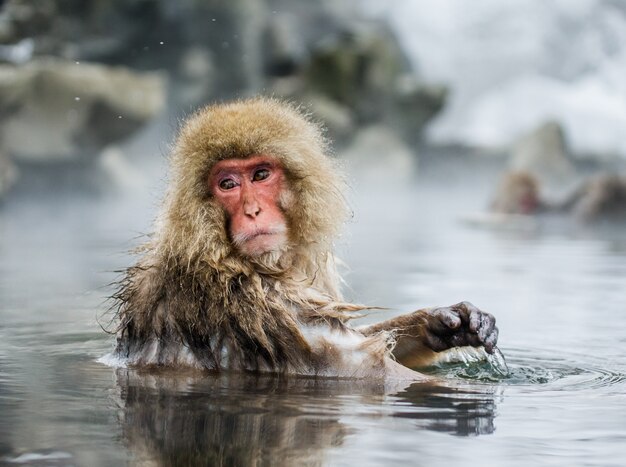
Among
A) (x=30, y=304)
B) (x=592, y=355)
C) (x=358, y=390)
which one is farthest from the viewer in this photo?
(x=30, y=304)

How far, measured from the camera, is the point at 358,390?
13.1ft

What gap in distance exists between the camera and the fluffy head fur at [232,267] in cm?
425

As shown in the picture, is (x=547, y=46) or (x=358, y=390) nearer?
(x=358, y=390)

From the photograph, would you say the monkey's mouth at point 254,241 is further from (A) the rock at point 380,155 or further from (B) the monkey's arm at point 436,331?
(A) the rock at point 380,155

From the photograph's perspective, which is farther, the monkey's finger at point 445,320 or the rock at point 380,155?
the rock at point 380,155

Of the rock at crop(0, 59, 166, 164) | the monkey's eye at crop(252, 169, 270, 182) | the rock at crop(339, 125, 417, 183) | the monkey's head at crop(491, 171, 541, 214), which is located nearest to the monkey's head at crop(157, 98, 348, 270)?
the monkey's eye at crop(252, 169, 270, 182)

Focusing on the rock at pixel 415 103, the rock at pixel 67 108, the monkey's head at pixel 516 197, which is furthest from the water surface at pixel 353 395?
the rock at pixel 415 103

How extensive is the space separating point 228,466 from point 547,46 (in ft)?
80.6

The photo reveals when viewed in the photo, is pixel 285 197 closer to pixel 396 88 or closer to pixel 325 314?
pixel 325 314

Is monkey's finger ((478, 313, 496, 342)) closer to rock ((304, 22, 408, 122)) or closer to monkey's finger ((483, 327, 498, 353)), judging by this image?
monkey's finger ((483, 327, 498, 353))

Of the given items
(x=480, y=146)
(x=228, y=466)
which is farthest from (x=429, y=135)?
(x=228, y=466)

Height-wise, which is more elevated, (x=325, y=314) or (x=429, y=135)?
(x=429, y=135)

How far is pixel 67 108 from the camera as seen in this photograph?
19.6 meters

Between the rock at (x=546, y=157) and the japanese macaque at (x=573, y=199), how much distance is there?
14.4ft
